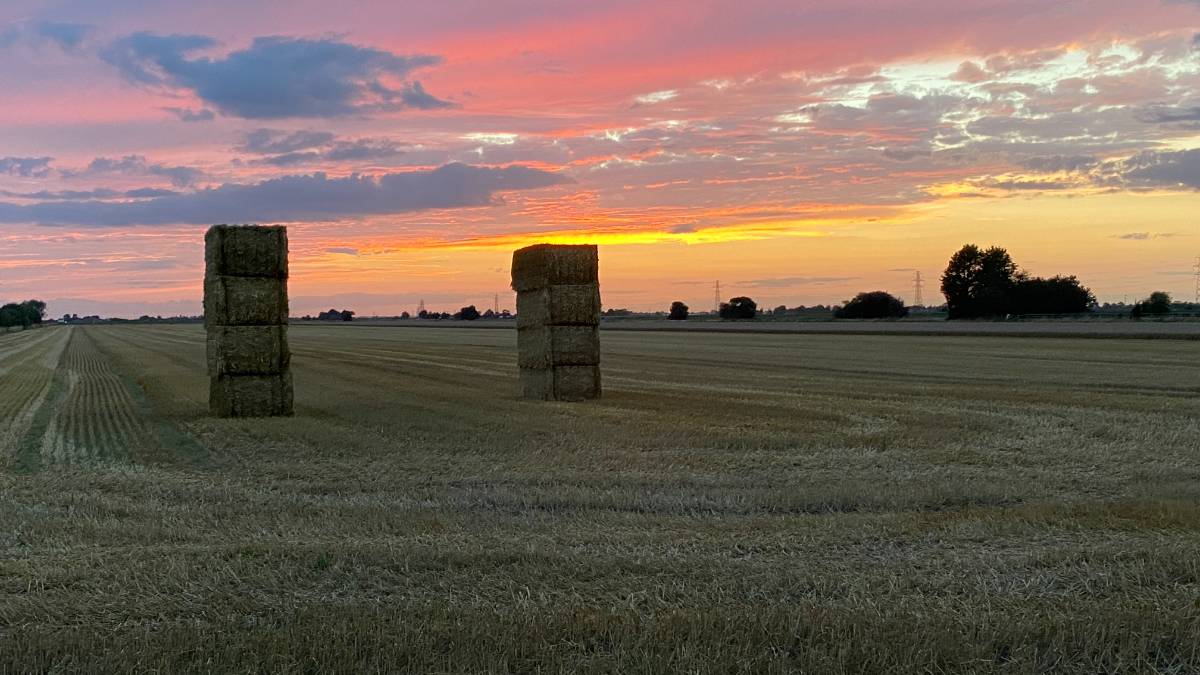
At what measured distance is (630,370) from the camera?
30.9 meters

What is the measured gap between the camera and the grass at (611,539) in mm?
5160

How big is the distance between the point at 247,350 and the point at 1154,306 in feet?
258

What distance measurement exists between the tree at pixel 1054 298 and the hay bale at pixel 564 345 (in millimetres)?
75156

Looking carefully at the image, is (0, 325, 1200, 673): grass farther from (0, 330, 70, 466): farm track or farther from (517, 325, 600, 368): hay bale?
(517, 325, 600, 368): hay bale

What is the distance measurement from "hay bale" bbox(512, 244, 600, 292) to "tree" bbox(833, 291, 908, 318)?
80.4 meters

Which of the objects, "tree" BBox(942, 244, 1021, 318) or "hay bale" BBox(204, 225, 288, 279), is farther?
"tree" BBox(942, 244, 1021, 318)

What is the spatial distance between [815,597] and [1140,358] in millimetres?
31365

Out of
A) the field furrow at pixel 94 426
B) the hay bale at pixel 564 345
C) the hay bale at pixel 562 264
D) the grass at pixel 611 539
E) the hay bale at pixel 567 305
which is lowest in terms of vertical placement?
the grass at pixel 611 539

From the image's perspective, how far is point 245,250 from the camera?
742 inches

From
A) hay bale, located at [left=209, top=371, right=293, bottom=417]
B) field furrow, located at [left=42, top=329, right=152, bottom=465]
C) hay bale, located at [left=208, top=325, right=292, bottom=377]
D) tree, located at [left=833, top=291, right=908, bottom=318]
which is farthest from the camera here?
tree, located at [left=833, top=291, right=908, bottom=318]

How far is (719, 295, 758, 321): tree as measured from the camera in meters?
110

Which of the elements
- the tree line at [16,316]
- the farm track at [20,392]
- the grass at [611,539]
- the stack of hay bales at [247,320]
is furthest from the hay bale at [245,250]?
the tree line at [16,316]

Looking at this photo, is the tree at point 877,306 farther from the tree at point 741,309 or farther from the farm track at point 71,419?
the farm track at point 71,419

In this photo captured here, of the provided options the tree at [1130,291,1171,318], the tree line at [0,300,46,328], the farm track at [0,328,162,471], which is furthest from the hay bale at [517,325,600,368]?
the tree line at [0,300,46,328]
